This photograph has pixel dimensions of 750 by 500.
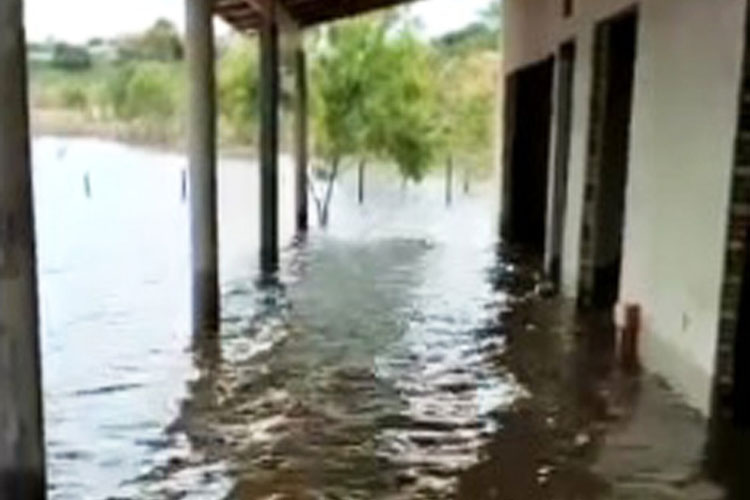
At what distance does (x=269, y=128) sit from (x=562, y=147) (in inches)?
170

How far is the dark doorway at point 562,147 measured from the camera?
1472 cm

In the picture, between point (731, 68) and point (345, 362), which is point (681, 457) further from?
point (345, 362)

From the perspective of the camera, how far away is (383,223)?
23.9m

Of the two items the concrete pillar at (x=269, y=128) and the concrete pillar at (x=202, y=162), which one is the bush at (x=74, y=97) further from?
the concrete pillar at (x=202, y=162)

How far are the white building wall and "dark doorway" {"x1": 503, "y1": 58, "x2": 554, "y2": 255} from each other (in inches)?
311

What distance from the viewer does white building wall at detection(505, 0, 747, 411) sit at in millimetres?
8289

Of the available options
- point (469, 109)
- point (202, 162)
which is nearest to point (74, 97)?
point (469, 109)

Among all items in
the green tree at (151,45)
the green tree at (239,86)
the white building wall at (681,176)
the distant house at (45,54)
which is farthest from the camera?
the green tree at (151,45)

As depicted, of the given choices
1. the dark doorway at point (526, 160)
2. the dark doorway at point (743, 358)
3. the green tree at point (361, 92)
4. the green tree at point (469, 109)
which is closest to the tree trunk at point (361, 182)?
the green tree at point (361, 92)

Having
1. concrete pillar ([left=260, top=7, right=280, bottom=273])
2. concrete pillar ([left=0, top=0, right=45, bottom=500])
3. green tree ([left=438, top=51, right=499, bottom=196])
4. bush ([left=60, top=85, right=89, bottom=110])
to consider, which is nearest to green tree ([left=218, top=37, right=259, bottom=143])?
green tree ([left=438, top=51, right=499, bottom=196])

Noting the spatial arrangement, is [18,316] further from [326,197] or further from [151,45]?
[151,45]

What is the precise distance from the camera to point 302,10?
19344 millimetres

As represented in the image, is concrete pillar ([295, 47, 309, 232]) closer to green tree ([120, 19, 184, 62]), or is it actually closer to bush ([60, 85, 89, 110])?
green tree ([120, 19, 184, 62])

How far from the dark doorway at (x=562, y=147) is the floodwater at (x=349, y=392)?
2.42 ft
